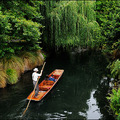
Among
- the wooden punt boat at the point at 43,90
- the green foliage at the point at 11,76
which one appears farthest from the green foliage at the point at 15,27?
the wooden punt boat at the point at 43,90

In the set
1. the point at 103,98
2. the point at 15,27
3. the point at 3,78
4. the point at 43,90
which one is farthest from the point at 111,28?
the point at 3,78

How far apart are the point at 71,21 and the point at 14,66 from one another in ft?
25.5

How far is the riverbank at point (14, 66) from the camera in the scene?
415 inches

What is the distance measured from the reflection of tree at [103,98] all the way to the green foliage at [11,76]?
224 inches

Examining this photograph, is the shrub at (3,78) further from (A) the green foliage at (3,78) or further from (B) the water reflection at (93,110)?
(B) the water reflection at (93,110)

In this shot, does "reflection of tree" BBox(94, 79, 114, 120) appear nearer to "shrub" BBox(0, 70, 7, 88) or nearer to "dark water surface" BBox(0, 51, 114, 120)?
"dark water surface" BBox(0, 51, 114, 120)

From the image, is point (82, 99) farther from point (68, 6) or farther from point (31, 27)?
point (68, 6)

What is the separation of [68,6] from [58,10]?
1094mm

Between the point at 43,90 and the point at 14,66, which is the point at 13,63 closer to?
the point at 14,66

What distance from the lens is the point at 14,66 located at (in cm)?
1166

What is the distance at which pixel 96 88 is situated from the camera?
10586 millimetres

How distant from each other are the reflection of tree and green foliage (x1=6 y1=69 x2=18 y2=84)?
5.68 meters

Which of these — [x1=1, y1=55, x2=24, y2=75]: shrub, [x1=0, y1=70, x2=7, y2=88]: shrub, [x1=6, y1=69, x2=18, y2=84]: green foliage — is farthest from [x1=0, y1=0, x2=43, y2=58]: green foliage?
[x1=0, y1=70, x2=7, y2=88]: shrub

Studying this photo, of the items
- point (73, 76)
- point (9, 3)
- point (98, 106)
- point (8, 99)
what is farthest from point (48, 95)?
point (9, 3)
